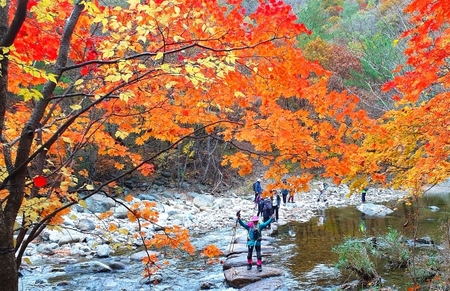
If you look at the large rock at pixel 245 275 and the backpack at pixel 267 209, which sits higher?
the backpack at pixel 267 209

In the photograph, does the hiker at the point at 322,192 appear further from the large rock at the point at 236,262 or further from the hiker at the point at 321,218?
the large rock at the point at 236,262

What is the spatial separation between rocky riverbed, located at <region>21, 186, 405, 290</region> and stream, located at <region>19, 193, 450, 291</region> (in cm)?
27

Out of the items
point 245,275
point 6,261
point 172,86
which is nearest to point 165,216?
point 245,275

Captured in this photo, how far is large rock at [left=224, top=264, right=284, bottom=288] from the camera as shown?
8016mm

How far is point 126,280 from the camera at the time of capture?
8719mm

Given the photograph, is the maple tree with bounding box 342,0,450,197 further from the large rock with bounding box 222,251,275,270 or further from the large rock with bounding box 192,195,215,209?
the large rock with bounding box 192,195,215,209

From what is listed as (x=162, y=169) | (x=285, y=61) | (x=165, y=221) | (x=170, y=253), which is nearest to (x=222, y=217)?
(x=165, y=221)

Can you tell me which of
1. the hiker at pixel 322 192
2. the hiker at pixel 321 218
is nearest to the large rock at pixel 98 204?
the hiker at pixel 321 218

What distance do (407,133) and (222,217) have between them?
37.2 ft

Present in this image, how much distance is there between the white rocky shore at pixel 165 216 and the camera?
10914 millimetres

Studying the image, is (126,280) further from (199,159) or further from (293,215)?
(199,159)

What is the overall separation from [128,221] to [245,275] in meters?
7.88

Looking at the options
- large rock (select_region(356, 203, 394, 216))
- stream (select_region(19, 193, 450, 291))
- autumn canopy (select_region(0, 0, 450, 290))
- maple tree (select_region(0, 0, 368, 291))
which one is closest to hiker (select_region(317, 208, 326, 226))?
stream (select_region(19, 193, 450, 291))

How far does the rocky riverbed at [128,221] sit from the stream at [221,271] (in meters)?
0.27
